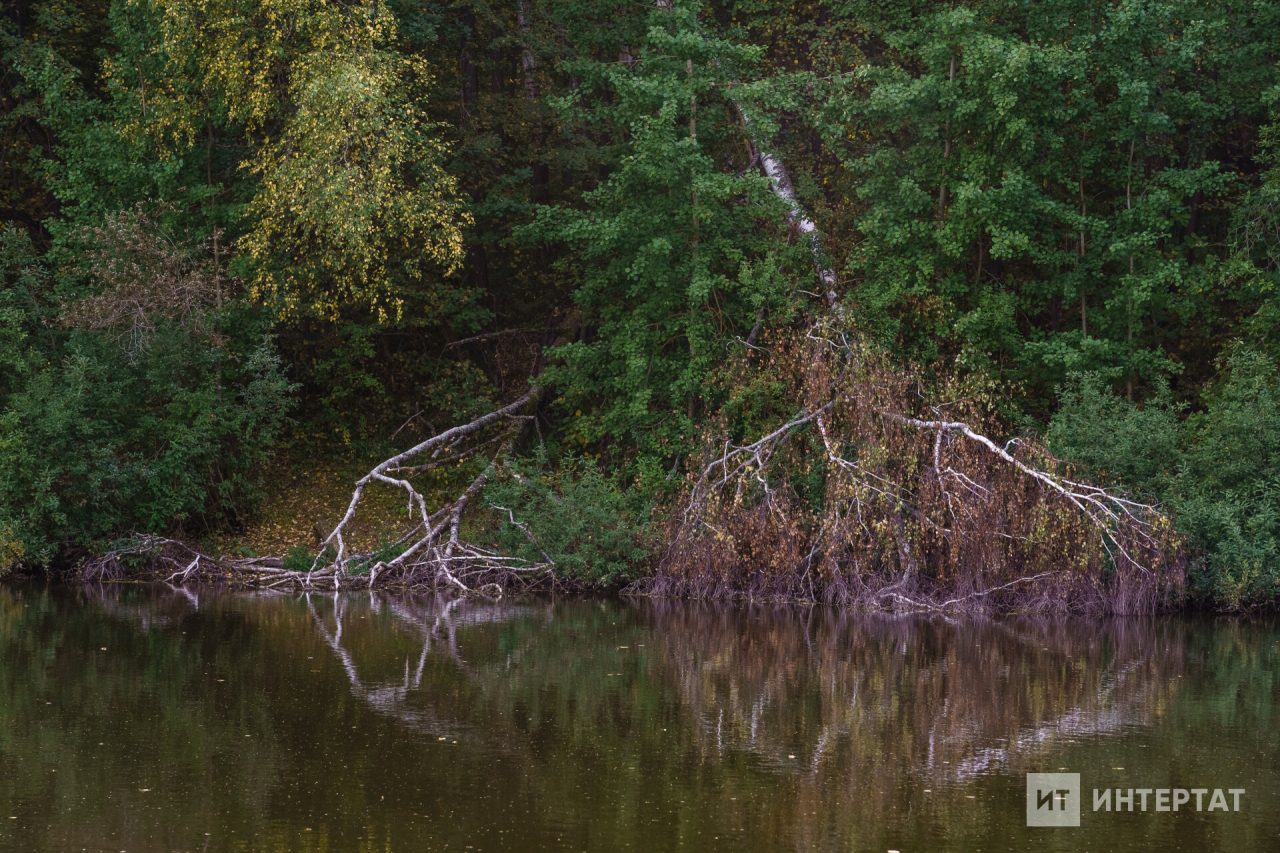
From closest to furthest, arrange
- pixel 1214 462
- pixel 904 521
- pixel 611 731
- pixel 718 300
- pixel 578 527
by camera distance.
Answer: pixel 611 731 < pixel 904 521 < pixel 1214 462 < pixel 578 527 < pixel 718 300

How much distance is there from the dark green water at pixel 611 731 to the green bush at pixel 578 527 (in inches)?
90.8

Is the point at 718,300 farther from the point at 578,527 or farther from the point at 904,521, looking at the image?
the point at 904,521

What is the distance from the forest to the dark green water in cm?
185

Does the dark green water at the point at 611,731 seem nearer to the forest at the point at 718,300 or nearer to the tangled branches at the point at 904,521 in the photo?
the tangled branches at the point at 904,521

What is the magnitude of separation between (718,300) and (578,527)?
425 centimetres

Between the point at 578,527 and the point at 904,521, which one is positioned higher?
the point at 904,521

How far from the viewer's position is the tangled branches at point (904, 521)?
1580cm

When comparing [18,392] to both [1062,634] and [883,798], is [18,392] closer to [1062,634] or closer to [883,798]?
[1062,634]

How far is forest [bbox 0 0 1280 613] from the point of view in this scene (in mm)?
16625

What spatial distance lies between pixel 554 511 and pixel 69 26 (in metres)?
11.8

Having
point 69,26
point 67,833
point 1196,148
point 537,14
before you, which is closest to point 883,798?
point 67,833

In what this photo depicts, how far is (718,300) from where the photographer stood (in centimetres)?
2005

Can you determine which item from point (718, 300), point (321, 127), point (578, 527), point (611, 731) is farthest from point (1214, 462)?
point (321, 127)

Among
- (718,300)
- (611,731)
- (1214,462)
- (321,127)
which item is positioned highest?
(321,127)
